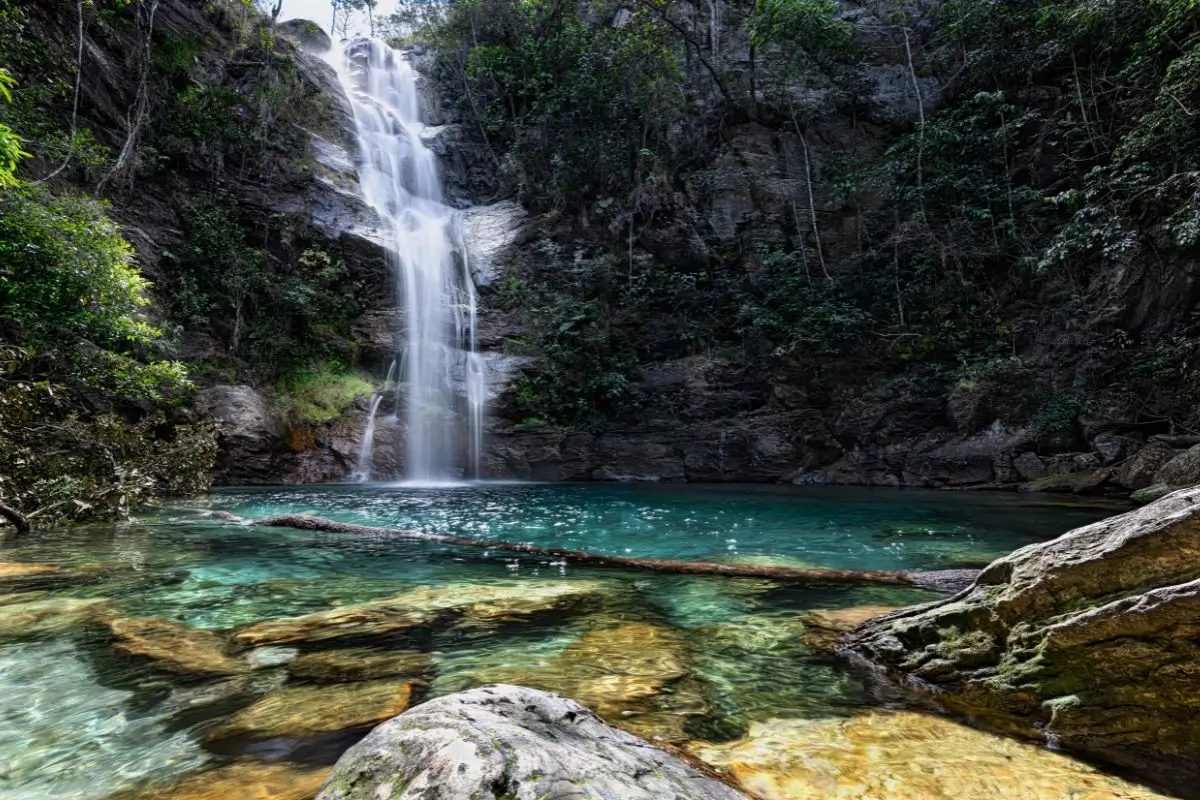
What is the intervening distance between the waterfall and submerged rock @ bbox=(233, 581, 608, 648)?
12729mm

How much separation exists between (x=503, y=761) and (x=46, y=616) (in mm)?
4209

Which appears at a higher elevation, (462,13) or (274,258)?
(462,13)

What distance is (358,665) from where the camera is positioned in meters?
3.11

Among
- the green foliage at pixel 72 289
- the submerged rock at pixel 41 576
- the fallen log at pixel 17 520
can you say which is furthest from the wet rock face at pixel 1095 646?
the green foliage at pixel 72 289

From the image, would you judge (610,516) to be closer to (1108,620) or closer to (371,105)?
(1108,620)

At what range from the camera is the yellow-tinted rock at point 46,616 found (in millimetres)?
3496

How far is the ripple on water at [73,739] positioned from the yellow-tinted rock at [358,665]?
66cm

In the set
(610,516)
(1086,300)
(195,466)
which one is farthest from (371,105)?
(1086,300)

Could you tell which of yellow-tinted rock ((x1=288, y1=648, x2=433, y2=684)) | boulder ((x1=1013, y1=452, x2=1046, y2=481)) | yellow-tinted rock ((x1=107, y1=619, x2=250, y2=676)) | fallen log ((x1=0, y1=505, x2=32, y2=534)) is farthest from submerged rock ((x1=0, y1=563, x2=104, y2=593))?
boulder ((x1=1013, y1=452, x2=1046, y2=481))

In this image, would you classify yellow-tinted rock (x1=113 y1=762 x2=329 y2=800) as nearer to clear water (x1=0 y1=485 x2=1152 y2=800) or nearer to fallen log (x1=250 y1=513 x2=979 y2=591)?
clear water (x1=0 y1=485 x2=1152 y2=800)

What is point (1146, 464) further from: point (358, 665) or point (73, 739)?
point (73, 739)

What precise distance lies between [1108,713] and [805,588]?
264cm

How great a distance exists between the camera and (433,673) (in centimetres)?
304

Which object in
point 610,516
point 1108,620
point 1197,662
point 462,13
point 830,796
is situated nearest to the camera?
point 830,796
